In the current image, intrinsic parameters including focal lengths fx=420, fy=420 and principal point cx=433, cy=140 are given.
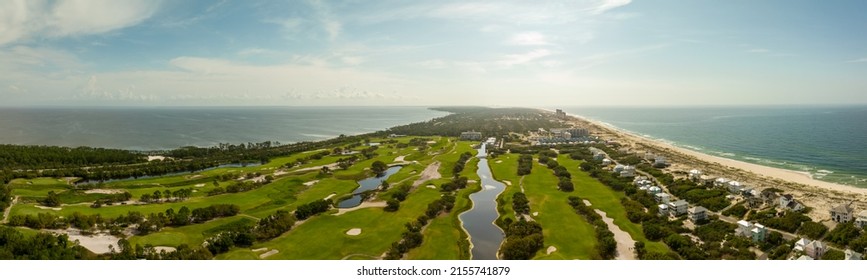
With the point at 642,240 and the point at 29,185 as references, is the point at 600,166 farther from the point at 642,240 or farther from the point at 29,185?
the point at 29,185

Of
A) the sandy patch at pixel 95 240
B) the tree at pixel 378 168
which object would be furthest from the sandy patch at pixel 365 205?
the tree at pixel 378 168

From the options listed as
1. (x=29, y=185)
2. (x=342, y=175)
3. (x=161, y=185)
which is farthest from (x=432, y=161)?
(x=29, y=185)

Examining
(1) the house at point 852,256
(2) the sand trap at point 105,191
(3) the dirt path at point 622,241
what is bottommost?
(3) the dirt path at point 622,241

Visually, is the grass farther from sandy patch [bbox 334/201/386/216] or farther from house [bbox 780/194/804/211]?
house [bbox 780/194/804/211]

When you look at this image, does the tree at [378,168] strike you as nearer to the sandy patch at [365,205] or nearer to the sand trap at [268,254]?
the sandy patch at [365,205]

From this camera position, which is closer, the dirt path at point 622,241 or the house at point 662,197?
the dirt path at point 622,241

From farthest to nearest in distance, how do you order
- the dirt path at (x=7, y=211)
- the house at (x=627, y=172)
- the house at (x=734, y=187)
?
1. the house at (x=627, y=172)
2. the house at (x=734, y=187)
3. the dirt path at (x=7, y=211)

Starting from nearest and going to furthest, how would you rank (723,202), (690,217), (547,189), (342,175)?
(690,217)
(723,202)
(547,189)
(342,175)
